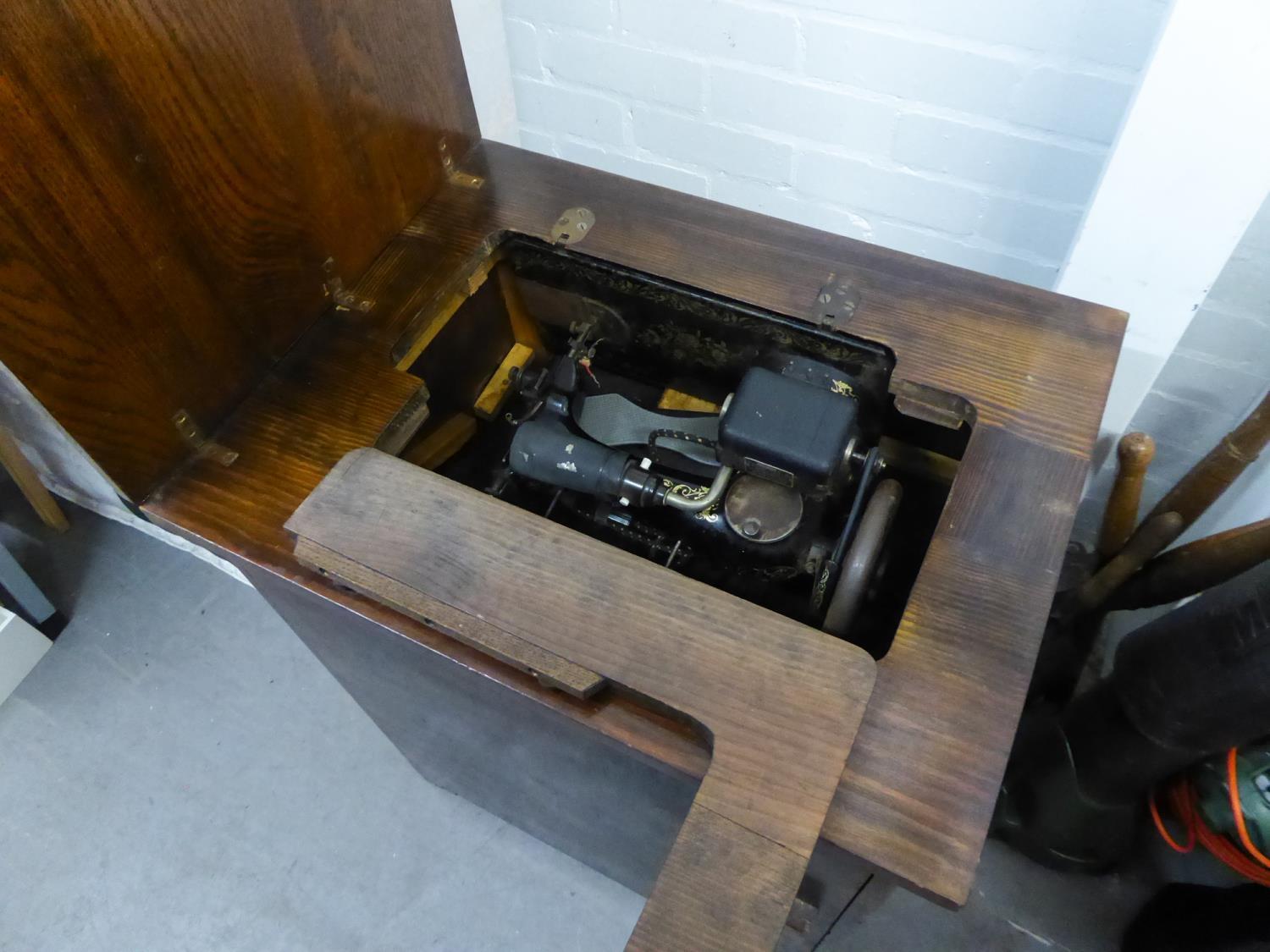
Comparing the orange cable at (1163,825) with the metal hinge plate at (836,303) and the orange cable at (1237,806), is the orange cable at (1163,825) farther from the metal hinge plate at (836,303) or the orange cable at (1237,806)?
the metal hinge plate at (836,303)

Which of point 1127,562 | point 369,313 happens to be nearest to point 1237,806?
point 1127,562

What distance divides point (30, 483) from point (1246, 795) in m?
1.70

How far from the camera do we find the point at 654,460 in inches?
33.4

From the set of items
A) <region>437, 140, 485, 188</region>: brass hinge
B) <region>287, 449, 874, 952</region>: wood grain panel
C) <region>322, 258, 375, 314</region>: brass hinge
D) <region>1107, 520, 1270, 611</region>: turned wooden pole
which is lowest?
<region>1107, 520, 1270, 611</region>: turned wooden pole

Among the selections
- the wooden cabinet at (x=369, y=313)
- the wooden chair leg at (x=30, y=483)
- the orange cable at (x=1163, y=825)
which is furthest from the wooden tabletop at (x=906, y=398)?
the wooden chair leg at (x=30, y=483)

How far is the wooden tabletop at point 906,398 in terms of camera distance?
55cm

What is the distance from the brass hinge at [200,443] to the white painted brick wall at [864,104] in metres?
0.75

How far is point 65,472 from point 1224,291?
1586 mm

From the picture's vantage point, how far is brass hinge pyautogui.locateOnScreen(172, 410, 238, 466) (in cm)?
70

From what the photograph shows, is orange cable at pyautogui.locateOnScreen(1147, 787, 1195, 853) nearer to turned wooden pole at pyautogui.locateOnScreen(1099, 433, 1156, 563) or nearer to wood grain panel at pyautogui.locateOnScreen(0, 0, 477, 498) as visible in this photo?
turned wooden pole at pyautogui.locateOnScreen(1099, 433, 1156, 563)

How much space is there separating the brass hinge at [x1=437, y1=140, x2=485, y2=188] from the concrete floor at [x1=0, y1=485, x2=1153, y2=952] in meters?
0.84

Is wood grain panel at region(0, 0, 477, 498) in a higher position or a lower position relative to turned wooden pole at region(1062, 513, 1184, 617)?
higher

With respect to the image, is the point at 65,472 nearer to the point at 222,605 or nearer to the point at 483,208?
the point at 222,605

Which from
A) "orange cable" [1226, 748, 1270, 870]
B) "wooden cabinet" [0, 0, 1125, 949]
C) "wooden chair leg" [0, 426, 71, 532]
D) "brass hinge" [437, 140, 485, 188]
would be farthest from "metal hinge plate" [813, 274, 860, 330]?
"wooden chair leg" [0, 426, 71, 532]
